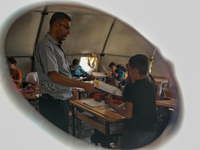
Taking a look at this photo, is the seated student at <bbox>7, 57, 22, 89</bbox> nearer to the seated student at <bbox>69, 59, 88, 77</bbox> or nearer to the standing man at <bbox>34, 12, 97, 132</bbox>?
the standing man at <bbox>34, 12, 97, 132</bbox>

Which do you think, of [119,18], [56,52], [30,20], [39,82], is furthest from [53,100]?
[119,18]

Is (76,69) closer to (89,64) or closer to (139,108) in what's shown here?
(89,64)

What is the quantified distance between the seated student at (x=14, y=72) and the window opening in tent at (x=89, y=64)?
227 millimetres

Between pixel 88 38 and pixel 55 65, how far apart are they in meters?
0.15

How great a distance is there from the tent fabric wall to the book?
0.09m

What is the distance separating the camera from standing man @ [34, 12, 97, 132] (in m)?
0.59

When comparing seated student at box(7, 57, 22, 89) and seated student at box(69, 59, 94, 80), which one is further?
seated student at box(69, 59, 94, 80)

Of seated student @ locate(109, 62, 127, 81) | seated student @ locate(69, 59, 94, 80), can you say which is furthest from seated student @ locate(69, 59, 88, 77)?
seated student @ locate(109, 62, 127, 81)

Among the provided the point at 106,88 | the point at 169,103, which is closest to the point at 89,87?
the point at 106,88

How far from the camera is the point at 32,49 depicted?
57 cm

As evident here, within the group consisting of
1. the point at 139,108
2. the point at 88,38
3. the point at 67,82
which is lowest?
the point at 139,108

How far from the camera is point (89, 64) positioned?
682mm

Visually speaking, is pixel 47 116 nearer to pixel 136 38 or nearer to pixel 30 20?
pixel 30 20

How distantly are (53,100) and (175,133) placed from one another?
0.51 m
